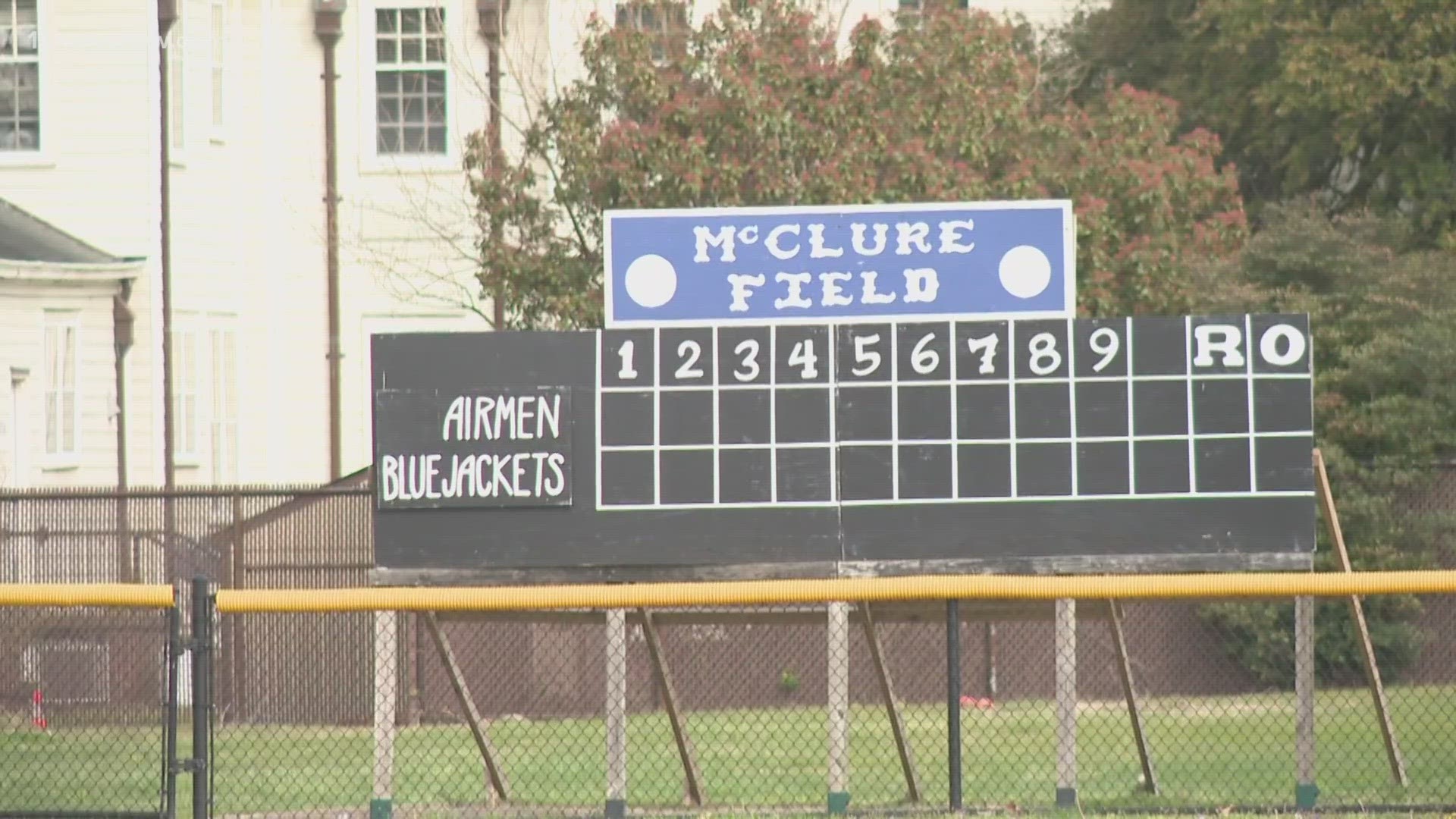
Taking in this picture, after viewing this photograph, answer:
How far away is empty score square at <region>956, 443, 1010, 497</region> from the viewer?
10203 mm

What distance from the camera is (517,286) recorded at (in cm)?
2088

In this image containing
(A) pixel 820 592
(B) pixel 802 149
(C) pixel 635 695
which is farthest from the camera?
(B) pixel 802 149

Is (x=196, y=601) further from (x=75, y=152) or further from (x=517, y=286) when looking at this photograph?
(x=75, y=152)

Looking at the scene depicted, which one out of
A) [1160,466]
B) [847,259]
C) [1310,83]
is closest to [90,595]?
[847,259]

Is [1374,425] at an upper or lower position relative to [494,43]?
lower

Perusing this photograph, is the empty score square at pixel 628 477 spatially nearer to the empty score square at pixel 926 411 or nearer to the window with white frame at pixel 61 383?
the empty score square at pixel 926 411

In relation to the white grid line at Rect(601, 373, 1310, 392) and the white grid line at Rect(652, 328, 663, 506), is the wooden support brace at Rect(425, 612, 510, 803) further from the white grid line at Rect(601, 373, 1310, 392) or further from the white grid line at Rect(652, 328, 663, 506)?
the white grid line at Rect(601, 373, 1310, 392)

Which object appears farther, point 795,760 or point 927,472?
point 795,760

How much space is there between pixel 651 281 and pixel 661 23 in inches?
462

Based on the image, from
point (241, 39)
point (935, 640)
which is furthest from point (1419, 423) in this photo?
point (241, 39)

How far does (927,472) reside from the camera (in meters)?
10.2

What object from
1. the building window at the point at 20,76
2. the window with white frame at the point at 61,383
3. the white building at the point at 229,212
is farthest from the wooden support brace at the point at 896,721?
the building window at the point at 20,76

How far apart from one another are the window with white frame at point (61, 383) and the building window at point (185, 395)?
55.3 inches

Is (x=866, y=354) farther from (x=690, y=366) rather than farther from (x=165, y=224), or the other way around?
(x=165, y=224)
